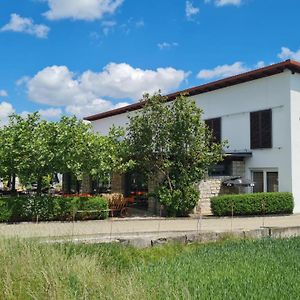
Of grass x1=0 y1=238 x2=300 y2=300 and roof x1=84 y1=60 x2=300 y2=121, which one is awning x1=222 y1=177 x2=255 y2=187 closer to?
roof x1=84 y1=60 x2=300 y2=121

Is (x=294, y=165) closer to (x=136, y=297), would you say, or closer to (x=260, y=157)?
(x=260, y=157)

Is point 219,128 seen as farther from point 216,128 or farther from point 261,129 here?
point 261,129

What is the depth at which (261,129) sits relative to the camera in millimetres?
22234

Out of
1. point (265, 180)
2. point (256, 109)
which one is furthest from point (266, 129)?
point (265, 180)

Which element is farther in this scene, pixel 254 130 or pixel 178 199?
pixel 254 130

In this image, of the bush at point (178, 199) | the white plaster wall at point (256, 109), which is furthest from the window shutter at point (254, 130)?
the bush at point (178, 199)

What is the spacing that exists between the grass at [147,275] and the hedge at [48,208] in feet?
27.4

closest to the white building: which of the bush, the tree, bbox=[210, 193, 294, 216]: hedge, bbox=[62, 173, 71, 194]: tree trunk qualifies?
bbox=[210, 193, 294, 216]: hedge

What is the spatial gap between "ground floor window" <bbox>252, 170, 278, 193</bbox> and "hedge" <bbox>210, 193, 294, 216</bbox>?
5.16ft

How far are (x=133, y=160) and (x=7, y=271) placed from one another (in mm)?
13667

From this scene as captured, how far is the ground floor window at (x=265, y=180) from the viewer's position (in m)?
22.0

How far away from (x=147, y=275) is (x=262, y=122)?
17.2m

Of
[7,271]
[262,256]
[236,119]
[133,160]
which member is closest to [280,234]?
[262,256]

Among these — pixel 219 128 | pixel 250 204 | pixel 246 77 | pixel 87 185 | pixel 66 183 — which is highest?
pixel 246 77
